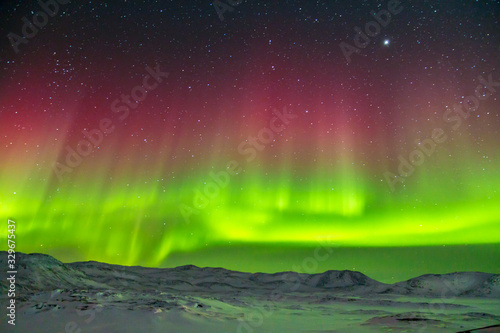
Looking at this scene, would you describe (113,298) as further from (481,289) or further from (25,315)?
(481,289)

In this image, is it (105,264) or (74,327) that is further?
(105,264)

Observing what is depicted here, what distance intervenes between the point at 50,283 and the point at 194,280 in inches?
4130

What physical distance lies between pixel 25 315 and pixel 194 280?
181 metres

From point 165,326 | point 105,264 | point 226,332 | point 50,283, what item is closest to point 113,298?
point 165,326

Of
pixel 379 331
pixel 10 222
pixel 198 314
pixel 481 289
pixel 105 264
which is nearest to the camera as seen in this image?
pixel 10 222

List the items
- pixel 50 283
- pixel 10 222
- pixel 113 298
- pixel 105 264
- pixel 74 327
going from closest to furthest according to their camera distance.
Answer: pixel 10 222 → pixel 74 327 → pixel 113 298 → pixel 50 283 → pixel 105 264

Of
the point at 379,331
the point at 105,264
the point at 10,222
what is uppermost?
the point at 105,264

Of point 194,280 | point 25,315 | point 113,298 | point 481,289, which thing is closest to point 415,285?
point 481,289

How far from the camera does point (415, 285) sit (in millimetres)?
191375

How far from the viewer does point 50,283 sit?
97.2m

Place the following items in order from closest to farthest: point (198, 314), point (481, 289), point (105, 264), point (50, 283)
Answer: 1. point (198, 314)
2. point (50, 283)
3. point (481, 289)
4. point (105, 264)

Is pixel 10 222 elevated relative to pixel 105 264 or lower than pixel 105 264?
lower

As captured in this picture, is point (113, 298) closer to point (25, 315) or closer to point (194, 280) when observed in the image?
point (25, 315)

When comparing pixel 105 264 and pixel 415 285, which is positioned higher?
pixel 105 264
